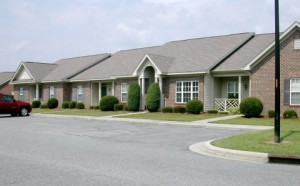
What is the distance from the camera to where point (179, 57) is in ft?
115

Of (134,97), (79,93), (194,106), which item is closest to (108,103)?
(134,97)

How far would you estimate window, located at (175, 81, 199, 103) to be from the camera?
1224 inches

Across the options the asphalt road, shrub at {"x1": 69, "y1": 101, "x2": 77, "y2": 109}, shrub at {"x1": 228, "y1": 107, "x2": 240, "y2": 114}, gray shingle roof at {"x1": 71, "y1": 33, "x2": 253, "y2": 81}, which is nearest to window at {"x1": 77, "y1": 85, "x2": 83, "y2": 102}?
shrub at {"x1": 69, "y1": 101, "x2": 77, "y2": 109}

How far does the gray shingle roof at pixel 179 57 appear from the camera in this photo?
32.2 metres

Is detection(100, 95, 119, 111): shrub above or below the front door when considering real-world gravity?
below

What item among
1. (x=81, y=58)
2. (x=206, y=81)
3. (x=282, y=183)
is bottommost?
(x=282, y=183)

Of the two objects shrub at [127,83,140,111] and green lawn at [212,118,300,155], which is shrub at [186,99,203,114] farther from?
green lawn at [212,118,300,155]

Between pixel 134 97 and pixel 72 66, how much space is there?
16548 millimetres

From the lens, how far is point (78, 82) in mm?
43000

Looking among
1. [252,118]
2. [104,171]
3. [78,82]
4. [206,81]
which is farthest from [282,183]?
[78,82]

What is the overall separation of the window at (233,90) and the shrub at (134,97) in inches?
309

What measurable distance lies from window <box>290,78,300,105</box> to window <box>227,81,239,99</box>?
579 cm

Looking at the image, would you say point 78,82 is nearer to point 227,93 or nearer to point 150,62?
point 150,62

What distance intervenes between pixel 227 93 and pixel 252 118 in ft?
20.0
